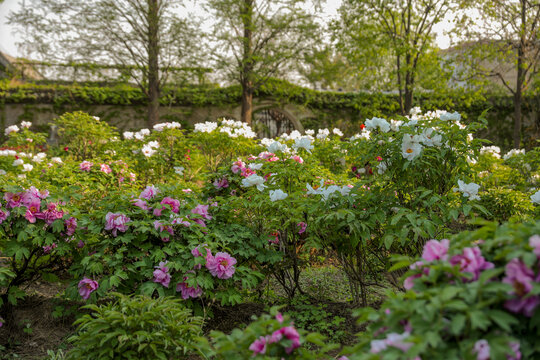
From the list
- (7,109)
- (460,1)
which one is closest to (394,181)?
(460,1)

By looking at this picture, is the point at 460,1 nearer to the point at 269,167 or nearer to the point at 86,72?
the point at 269,167

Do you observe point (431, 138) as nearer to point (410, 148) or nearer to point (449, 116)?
point (410, 148)

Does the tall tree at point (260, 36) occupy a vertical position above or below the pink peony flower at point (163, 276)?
above

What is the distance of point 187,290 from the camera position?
102 inches

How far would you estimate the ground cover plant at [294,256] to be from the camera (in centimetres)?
108

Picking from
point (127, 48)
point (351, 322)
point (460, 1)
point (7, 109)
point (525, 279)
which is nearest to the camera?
point (525, 279)

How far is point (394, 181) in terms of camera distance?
2604mm

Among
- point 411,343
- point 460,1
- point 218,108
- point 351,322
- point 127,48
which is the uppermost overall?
point 460,1

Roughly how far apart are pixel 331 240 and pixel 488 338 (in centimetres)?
168

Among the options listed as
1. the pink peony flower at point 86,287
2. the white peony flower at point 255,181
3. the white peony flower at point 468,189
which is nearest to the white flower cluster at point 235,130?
the white peony flower at point 255,181

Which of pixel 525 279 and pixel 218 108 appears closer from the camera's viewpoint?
pixel 525 279

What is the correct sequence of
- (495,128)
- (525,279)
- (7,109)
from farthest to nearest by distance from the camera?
(495,128) → (7,109) → (525,279)

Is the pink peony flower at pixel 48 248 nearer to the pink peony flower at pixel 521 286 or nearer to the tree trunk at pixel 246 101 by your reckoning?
the pink peony flower at pixel 521 286

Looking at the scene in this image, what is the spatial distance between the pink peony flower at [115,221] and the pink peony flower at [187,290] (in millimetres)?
529
